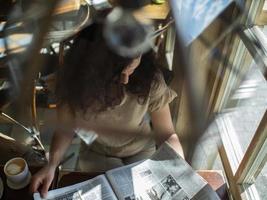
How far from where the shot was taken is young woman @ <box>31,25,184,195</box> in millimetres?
749

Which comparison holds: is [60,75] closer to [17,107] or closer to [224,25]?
[17,107]

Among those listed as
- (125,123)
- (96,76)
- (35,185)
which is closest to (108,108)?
(125,123)

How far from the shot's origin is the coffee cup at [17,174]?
2.96 feet

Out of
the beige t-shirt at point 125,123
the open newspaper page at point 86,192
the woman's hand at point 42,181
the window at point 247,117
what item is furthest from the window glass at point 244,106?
the woman's hand at point 42,181

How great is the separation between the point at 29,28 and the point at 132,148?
73 centimetres

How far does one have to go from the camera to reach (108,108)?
0.97 metres

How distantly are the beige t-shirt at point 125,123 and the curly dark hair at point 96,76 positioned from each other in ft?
0.07

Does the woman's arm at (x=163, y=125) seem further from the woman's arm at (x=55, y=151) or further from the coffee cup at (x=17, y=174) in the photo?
the coffee cup at (x=17, y=174)

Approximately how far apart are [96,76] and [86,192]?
0.32 m

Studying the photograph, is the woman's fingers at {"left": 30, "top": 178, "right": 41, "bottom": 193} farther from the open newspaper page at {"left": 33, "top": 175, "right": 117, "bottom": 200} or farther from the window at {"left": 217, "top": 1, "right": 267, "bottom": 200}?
the window at {"left": 217, "top": 1, "right": 267, "bottom": 200}

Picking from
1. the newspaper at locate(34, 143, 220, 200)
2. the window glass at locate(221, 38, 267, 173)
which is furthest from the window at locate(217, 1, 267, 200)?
the newspaper at locate(34, 143, 220, 200)

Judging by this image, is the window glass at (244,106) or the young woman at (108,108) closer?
the young woman at (108,108)

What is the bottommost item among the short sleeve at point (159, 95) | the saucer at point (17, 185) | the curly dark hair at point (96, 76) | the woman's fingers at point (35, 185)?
the saucer at point (17, 185)

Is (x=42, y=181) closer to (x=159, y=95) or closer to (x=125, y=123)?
(x=125, y=123)
